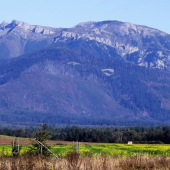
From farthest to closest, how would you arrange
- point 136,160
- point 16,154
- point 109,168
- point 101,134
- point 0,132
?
point 0,132 < point 101,134 < point 16,154 < point 136,160 < point 109,168

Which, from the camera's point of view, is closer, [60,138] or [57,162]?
[57,162]

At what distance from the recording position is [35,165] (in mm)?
26969

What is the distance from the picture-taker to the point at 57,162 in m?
27.5

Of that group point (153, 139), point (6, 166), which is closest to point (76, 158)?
point (6, 166)

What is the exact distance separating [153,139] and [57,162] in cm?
7425

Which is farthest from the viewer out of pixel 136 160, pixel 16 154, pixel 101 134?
pixel 101 134

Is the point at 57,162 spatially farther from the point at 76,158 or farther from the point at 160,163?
the point at 160,163

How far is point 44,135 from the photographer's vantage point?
118ft

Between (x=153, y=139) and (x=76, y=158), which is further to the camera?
(x=153, y=139)

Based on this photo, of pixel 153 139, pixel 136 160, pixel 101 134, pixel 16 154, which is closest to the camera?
pixel 136 160

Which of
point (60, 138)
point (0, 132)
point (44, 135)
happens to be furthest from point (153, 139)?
point (44, 135)

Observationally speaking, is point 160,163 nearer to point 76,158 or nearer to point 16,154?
point 76,158

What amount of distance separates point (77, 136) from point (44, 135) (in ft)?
241

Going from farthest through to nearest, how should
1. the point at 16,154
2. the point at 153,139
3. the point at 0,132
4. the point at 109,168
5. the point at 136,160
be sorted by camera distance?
the point at 0,132, the point at 153,139, the point at 16,154, the point at 136,160, the point at 109,168
